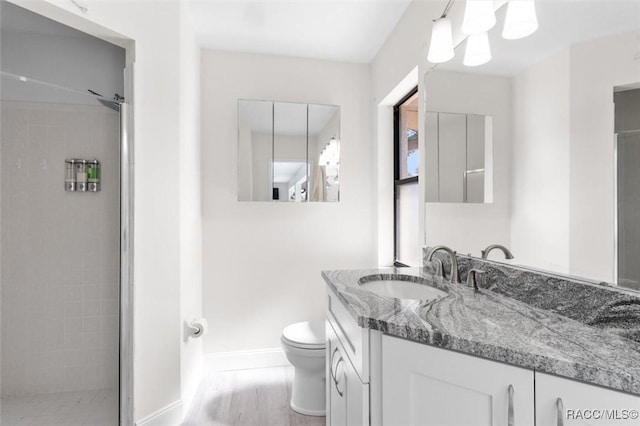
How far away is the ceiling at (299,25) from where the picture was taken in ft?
Answer: 5.78

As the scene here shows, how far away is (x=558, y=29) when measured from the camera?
917 millimetres

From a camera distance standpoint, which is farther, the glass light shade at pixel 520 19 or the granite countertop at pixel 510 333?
the glass light shade at pixel 520 19

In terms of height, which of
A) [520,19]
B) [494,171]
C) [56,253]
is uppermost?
[520,19]

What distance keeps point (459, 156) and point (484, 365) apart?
3.10 feet

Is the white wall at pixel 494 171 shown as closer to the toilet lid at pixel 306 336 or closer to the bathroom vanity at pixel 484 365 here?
the bathroom vanity at pixel 484 365

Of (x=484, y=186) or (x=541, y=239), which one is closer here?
(x=541, y=239)

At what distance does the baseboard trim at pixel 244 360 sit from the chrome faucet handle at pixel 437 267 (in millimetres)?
1485

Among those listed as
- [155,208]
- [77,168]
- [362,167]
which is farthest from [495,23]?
[77,168]

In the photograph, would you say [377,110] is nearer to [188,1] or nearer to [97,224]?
[188,1]

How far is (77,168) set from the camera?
1.65 metres

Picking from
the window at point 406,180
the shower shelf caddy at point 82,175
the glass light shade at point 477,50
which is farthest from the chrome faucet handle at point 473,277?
the shower shelf caddy at point 82,175

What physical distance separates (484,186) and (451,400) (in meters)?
0.83

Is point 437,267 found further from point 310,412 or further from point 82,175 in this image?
point 82,175

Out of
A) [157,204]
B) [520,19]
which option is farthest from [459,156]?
[157,204]
